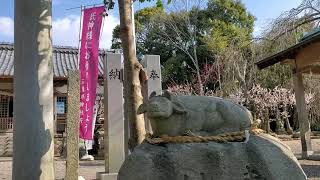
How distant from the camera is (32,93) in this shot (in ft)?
15.4

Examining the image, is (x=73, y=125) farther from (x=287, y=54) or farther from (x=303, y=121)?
(x=303, y=121)

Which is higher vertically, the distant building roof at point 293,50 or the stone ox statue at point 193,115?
the distant building roof at point 293,50

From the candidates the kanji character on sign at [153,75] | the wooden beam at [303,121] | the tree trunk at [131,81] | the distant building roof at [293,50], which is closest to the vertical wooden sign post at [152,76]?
the kanji character on sign at [153,75]

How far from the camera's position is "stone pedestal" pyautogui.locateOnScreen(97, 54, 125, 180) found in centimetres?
978

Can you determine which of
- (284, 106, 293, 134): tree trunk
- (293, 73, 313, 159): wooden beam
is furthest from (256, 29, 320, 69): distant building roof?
(284, 106, 293, 134): tree trunk

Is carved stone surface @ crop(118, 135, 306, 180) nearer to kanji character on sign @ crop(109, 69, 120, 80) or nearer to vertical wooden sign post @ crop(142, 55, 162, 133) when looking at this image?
vertical wooden sign post @ crop(142, 55, 162, 133)

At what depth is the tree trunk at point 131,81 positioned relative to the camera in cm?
584

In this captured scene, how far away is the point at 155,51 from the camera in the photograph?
A: 32062 millimetres

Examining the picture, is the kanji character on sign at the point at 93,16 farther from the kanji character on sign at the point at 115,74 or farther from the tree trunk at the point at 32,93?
the tree trunk at the point at 32,93

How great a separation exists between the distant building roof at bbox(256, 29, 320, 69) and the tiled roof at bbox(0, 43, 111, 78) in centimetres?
941

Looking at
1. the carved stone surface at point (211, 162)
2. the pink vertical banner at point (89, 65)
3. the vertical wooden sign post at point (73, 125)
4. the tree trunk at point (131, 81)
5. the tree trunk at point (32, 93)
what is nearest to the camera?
the carved stone surface at point (211, 162)

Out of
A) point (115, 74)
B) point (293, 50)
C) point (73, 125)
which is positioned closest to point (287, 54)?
point (293, 50)

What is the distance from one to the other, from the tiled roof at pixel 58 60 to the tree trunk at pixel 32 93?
15.0 metres

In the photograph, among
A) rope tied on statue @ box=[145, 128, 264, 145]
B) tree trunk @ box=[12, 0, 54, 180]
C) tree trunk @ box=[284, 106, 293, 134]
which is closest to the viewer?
rope tied on statue @ box=[145, 128, 264, 145]
